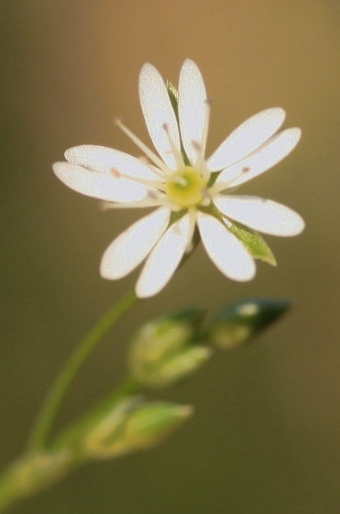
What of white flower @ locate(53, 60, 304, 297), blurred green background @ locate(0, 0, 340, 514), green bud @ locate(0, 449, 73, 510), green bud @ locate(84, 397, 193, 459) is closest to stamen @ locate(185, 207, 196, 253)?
white flower @ locate(53, 60, 304, 297)

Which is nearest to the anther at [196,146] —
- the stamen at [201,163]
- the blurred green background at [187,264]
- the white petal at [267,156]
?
the stamen at [201,163]

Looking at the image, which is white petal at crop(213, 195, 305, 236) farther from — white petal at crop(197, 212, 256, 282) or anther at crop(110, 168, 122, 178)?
A: anther at crop(110, 168, 122, 178)

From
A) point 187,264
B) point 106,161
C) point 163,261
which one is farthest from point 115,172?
point 187,264

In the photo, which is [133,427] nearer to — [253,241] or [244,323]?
[244,323]

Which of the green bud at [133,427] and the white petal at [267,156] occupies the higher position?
the white petal at [267,156]

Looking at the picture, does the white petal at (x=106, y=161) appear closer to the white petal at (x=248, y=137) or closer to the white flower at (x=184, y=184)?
the white flower at (x=184, y=184)
